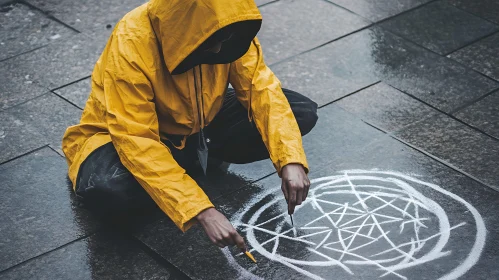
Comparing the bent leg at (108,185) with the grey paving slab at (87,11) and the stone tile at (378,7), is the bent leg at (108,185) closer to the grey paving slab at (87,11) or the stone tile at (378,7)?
the grey paving slab at (87,11)

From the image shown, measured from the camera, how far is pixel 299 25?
243 inches

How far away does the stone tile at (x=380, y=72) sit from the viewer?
5.28 metres

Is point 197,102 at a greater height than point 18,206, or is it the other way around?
point 197,102

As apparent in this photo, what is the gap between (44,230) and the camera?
4125 millimetres

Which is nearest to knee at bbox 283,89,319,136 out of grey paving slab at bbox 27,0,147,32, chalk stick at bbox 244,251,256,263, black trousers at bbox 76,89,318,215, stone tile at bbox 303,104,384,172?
black trousers at bbox 76,89,318,215

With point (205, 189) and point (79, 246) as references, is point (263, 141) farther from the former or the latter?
point (79, 246)

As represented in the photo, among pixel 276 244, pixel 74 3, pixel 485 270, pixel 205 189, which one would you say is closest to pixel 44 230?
pixel 205 189

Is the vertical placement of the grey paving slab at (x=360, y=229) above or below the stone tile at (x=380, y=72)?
above

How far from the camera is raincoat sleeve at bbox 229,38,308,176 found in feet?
12.7

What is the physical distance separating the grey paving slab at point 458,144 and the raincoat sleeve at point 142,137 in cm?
170

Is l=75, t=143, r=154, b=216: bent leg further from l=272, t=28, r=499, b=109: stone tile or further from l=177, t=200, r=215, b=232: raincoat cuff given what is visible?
l=272, t=28, r=499, b=109: stone tile

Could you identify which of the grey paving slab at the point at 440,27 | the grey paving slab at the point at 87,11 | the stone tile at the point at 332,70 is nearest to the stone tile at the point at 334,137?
the stone tile at the point at 332,70

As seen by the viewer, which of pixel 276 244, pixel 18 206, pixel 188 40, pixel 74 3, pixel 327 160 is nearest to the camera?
pixel 188 40

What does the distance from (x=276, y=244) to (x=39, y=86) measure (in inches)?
89.9
